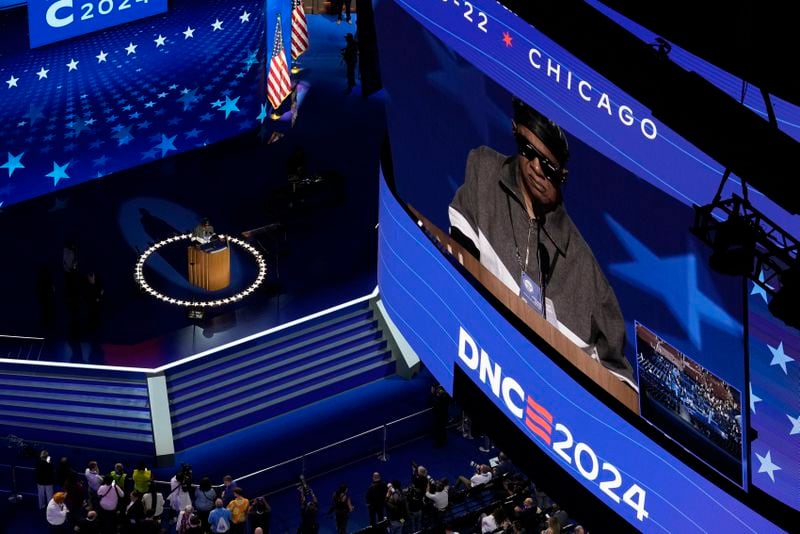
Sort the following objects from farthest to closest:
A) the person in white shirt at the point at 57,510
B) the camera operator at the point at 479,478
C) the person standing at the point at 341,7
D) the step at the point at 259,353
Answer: the person standing at the point at 341,7 → the step at the point at 259,353 → the camera operator at the point at 479,478 → the person in white shirt at the point at 57,510

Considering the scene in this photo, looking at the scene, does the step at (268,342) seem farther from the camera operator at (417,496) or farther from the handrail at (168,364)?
the camera operator at (417,496)

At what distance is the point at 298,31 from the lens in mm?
35875

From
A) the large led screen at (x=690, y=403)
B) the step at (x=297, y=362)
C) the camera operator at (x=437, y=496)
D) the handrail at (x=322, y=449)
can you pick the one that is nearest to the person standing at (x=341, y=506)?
the camera operator at (x=437, y=496)

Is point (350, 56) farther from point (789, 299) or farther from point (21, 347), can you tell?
point (789, 299)

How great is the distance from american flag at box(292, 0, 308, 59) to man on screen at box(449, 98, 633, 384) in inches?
735

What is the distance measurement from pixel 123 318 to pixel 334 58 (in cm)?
1308

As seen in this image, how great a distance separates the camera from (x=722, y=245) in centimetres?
1282

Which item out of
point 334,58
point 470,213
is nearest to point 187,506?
point 470,213

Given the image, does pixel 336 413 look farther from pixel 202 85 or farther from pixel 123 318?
pixel 202 85

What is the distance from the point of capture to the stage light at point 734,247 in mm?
12758

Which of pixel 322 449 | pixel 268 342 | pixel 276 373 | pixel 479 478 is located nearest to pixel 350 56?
pixel 268 342

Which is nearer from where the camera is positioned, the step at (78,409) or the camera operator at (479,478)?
the camera operator at (479,478)

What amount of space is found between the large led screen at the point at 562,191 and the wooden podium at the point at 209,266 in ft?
28.3

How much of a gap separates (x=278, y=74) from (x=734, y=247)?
20270 mm
